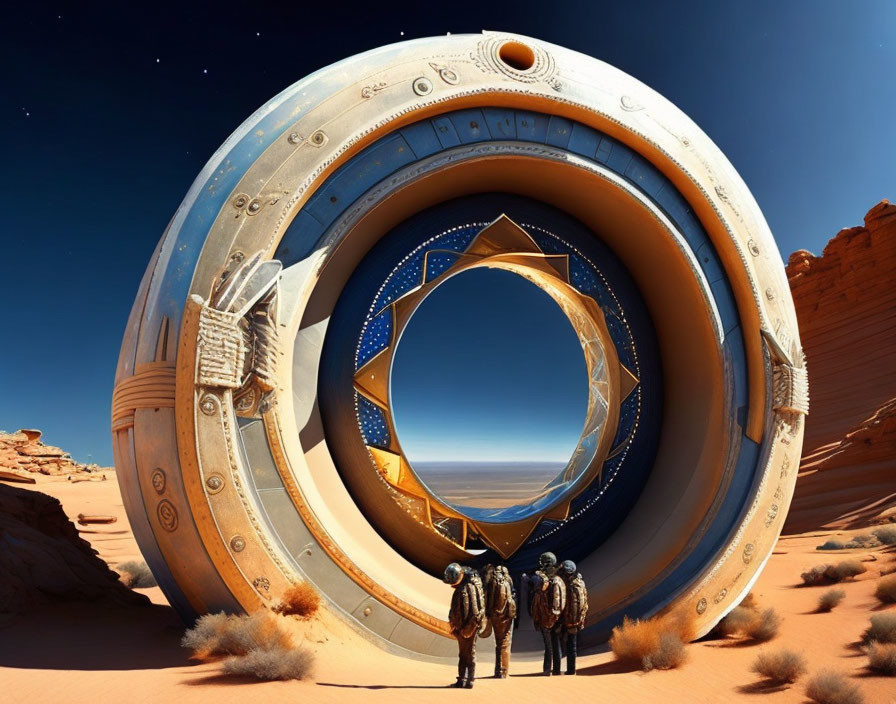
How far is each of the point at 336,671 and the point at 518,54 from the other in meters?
5.77

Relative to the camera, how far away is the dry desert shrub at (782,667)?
208 inches

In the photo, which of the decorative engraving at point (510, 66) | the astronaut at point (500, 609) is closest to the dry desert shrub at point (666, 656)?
the astronaut at point (500, 609)

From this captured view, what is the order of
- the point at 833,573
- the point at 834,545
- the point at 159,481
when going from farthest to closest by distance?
1. the point at 834,545
2. the point at 833,573
3. the point at 159,481

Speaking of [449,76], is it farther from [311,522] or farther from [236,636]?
[236,636]

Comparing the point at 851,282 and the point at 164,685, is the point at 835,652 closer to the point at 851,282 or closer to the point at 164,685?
the point at 164,685

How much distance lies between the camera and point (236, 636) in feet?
14.8

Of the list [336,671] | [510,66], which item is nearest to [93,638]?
[336,671]

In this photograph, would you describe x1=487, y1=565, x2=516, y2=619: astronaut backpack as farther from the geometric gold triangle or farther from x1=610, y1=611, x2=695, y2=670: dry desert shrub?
the geometric gold triangle

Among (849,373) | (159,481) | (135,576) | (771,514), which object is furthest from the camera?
(849,373)

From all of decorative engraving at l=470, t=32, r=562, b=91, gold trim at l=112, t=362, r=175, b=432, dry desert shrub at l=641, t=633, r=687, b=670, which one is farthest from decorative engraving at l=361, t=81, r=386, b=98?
dry desert shrub at l=641, t=633, r=687, b=670

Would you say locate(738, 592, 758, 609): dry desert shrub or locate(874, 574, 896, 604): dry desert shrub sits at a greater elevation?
locate(874, 574, 896, 604): dry desert shrub

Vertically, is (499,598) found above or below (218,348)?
below

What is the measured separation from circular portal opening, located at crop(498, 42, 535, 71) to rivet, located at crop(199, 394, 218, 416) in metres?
4.24

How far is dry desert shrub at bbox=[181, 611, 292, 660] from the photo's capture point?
447 cm
